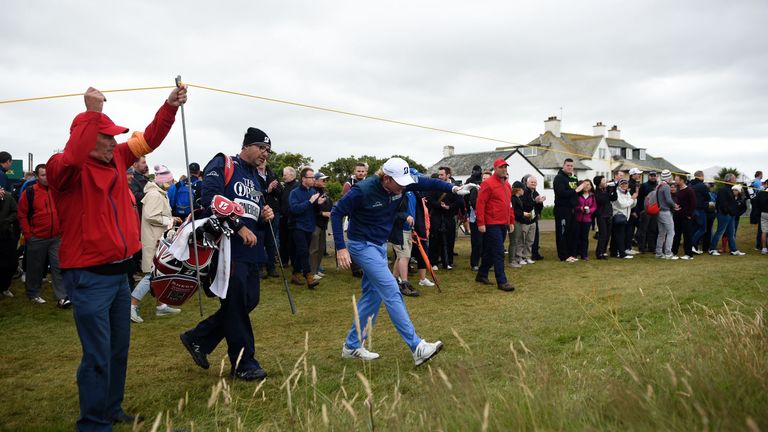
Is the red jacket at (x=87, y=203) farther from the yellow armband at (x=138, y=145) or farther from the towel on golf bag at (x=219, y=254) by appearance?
the towel on golf bag at (x=219, y=254)

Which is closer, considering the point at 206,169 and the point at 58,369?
the point at 206,169

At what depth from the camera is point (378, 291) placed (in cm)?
527

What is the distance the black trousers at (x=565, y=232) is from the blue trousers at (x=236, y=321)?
9481mm

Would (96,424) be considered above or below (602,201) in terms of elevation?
below

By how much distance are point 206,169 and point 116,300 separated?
1.49 m

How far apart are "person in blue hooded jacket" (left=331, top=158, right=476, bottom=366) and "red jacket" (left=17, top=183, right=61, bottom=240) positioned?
16.2ft

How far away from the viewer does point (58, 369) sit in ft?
17.6

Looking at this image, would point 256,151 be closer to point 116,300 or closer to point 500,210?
point 116,300

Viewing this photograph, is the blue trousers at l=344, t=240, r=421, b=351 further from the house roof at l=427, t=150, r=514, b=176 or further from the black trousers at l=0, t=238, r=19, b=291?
the house roof at l=427, t=150, r=514, b=176

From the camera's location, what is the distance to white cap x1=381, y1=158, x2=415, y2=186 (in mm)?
5207

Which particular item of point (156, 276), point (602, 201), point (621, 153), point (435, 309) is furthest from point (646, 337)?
point (621, 153)

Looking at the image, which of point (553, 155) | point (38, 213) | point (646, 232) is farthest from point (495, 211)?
point (553, 155)

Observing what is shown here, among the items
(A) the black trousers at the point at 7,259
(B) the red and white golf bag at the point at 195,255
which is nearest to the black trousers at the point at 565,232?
(B) the red and white golf bag at the point at 195,255

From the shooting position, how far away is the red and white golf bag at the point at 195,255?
4.54m
